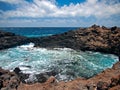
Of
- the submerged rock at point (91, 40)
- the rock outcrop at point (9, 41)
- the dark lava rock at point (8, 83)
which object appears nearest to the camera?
the dark lava rock at point (8, 83)

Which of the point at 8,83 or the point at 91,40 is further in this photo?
the point at 91,40

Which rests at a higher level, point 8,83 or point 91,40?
point 8,83

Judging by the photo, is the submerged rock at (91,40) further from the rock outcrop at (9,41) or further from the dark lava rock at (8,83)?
the dark lava rock at (8,83)

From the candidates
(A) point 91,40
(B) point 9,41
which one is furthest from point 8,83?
(B) point 9,41

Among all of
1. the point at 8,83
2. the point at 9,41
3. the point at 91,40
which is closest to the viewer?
the point at 8,83

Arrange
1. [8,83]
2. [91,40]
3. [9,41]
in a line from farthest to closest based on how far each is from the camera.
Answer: [9,41]
[91,40]
[8,83]

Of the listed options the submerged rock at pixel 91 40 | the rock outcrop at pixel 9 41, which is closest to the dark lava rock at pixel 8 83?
the submerged rock at pixel 91 40

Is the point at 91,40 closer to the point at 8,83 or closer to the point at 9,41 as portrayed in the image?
the point at 9,41

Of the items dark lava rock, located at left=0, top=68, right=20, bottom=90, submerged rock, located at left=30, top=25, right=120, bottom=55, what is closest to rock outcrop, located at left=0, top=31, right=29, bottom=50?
submerged rock, located at left=30, top=25, right=120, bottom=55

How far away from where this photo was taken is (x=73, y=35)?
57.7 m

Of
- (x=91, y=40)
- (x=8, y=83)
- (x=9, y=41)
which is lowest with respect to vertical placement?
(x=9, y=41)

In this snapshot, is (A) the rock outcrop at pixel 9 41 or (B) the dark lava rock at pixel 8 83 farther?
(A) the rock outcrop at pixel 9 41

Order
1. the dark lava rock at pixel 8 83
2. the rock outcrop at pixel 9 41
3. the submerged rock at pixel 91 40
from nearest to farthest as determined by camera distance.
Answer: the dark lava rock at pixel 8 83
the submerged rock at pixel 91 40
the rock outcrop at pixel 9 41

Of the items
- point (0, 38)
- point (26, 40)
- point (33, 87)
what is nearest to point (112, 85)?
point (33, 87)
